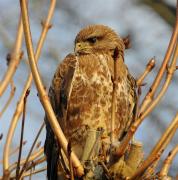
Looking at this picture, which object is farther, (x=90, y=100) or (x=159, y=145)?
(x=90, y=100)

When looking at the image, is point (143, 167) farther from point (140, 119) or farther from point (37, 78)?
point (37, 78)

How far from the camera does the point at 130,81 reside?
524cm

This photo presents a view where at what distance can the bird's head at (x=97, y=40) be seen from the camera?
551 centimetres

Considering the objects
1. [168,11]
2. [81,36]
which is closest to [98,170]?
[81,36]

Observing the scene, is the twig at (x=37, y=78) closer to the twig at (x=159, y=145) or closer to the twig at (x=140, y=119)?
the twig at (x=140, y=119)

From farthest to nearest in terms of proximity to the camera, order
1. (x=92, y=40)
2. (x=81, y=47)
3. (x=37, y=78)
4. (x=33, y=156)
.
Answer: (x=92, y=40), (x=81, y=47), (x=33, y=156), (x=37, y=78)

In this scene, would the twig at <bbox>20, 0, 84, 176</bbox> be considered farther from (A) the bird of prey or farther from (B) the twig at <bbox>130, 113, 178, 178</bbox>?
(A) the bird of prey

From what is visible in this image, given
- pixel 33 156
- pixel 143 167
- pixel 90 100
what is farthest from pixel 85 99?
pixel 143 167

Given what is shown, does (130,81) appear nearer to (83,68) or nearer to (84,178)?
(83,68)

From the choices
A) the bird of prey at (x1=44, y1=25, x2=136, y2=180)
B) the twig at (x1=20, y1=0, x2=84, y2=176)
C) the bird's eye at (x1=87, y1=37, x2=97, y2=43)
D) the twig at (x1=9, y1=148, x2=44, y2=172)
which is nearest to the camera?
the twig at (x1=20, y1=0, x2=84, y2=176)

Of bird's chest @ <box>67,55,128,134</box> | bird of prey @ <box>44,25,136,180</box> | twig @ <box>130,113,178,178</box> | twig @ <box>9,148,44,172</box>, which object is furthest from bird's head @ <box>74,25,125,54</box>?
twig @ <box>130,113,178,178</box>

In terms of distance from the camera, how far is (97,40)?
5668 mm

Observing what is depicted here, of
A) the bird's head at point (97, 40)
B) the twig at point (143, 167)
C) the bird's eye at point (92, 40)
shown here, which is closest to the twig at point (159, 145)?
the twig at point (143, 167)

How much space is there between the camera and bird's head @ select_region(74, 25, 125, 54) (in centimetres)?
551
